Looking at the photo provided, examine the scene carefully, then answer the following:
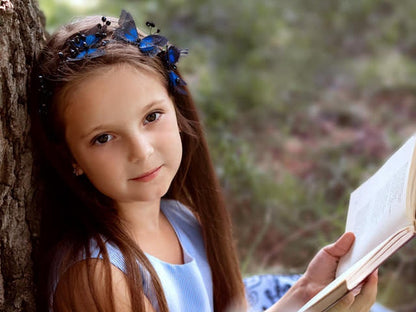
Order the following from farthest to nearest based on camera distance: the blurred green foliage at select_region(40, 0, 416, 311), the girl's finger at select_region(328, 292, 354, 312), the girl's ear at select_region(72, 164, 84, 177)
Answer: the blurred green foliage at select_region(40, 0, 416, 311)
the girl's ear at select_region(72, 164, 84, 177)
the girl's finger at select_region(328, 292, 354, 312)

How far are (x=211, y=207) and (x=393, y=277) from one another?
1.24 metres

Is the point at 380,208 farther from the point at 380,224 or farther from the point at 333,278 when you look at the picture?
the point at 333,278

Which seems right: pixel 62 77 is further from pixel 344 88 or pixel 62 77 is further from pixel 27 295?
pixel 344 88

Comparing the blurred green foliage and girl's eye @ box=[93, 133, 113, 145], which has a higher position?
the blurred green foliage

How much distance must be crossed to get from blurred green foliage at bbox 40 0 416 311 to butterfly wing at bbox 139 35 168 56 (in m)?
1.17

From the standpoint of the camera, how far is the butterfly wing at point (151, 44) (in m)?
1.25

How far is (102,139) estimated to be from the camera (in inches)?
46.2

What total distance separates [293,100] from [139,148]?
255 cm

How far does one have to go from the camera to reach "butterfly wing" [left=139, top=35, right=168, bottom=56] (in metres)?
1.25

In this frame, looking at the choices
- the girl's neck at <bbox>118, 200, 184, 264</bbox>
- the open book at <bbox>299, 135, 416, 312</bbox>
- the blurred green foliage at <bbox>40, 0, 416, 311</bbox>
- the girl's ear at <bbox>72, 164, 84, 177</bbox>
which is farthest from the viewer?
the blurred green foliage at <bbox>40, 0, 416, 311</bbox>

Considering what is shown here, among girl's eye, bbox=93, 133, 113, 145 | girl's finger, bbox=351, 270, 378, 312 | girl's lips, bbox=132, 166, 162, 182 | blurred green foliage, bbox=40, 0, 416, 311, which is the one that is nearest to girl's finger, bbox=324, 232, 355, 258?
girl's finger, bbox=351, 270, 378, 312

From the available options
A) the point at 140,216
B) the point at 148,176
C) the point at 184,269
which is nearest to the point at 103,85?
the point at 148,176

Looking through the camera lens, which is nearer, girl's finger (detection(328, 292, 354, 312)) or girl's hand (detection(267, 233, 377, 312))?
girl's finger (detection(328, 292, 354, 312))

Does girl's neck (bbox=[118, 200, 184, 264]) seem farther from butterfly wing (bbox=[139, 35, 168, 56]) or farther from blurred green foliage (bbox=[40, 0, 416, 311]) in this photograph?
blurred green foliage (bbox=[40, 0, 416, 311])
